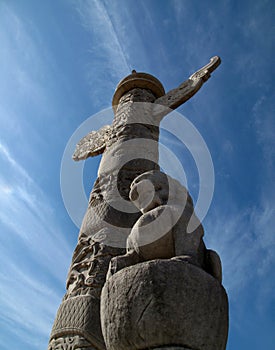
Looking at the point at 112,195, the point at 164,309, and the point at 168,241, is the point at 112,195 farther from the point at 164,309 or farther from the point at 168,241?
the point at 164,309

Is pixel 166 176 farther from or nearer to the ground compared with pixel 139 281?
farther from the ground

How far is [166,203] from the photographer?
2977mm

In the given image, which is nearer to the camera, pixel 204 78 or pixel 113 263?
pixel 113 263

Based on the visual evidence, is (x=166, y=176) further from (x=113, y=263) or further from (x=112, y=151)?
(x=112, y=151)

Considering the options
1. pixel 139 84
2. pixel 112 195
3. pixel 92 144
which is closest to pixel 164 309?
pixel 112 195

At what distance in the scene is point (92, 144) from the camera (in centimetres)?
725

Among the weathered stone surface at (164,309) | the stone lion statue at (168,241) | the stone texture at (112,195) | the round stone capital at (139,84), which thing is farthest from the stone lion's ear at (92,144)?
the weathered stone surface at (164,309)

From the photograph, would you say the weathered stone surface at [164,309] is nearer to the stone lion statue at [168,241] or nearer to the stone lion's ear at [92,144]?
the stone lion statue at [168,241]

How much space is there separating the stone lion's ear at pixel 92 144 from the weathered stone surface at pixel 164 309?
4882 millimetres

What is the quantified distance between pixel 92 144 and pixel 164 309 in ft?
18.2

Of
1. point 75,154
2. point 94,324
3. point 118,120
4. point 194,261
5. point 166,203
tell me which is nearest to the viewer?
point 194,261

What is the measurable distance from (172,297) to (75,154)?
19.0 ft

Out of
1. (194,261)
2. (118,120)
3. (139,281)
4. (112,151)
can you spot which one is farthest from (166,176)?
(118,120)

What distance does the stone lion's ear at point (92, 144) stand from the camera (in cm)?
698
